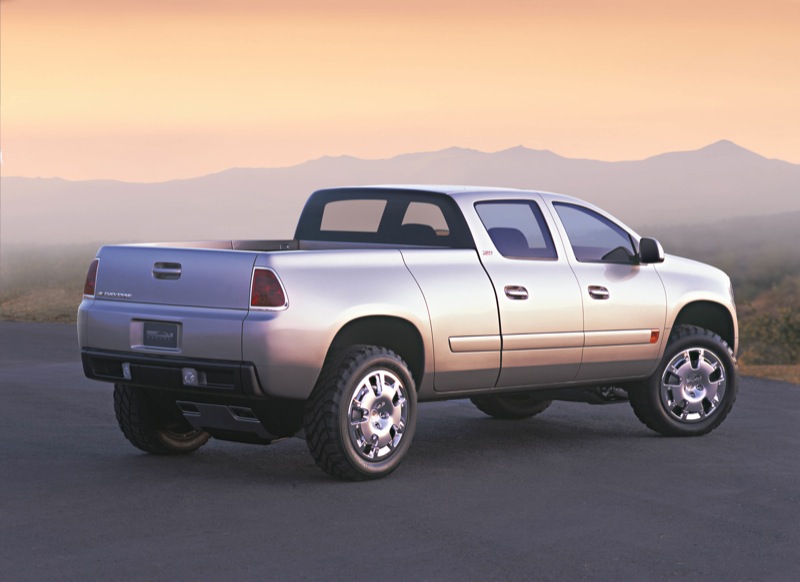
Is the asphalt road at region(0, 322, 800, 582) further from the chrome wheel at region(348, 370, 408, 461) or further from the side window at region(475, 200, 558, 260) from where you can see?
the side window at region(475, 200, 558, 260)

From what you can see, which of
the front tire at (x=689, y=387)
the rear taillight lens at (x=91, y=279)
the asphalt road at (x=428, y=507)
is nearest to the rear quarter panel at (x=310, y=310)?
the asphalt road at (x=428, y=507)

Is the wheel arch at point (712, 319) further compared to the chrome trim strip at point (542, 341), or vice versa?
the wheel arch at point (712, 319)

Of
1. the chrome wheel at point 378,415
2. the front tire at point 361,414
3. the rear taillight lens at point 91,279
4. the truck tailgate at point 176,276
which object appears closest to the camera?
the truck tailgate at point 176,276

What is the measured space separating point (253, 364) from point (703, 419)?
14.6ft

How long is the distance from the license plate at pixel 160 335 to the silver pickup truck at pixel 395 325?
0.4 inches

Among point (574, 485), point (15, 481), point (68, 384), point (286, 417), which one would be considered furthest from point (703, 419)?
point (68, 384)

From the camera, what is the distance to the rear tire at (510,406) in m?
12.4

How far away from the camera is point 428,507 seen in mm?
8320

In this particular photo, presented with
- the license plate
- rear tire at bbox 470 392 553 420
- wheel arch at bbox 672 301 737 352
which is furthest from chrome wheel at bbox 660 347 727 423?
the license plate

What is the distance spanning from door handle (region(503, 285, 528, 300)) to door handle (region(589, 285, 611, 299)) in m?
0.75

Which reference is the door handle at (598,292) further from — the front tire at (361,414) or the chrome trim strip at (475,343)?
the front tire at (361,414)

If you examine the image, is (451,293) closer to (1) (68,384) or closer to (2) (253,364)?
(2) (253,364)

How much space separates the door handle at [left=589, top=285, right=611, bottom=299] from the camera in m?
10.7

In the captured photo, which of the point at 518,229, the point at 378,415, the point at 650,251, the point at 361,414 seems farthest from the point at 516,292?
the point at 361,414
